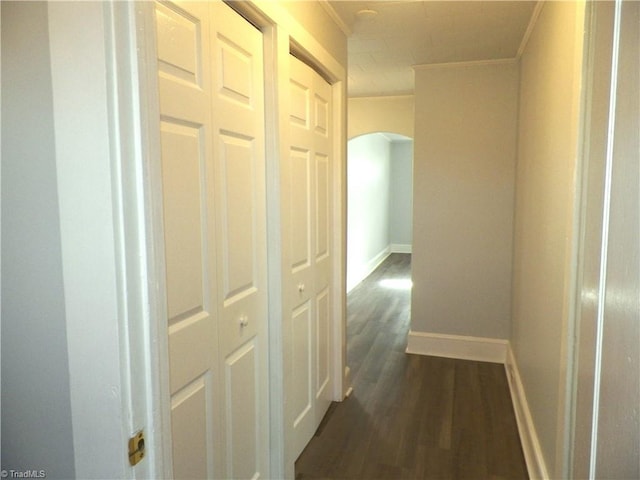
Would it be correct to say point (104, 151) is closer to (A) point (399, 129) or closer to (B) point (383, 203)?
(A) point (399, 129)

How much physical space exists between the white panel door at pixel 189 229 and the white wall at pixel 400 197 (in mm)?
9068

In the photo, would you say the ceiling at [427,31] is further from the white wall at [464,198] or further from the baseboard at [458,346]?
the baseboard at [458,346]

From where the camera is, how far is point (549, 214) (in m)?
2.04

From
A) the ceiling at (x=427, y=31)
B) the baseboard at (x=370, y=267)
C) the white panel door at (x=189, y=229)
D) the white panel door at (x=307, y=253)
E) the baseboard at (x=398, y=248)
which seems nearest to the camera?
the white panel door at (x=189, y=229)

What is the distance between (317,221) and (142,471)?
1822 mm

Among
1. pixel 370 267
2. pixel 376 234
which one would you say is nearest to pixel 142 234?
pixel 370 267

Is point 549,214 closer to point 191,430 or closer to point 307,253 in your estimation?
point 307,253

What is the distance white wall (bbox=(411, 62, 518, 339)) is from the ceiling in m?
0.24

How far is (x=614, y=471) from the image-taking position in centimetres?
59

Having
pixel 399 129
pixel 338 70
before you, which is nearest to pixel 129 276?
pixel 338 70

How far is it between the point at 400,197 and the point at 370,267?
114 inches

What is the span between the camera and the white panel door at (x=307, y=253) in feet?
7.03

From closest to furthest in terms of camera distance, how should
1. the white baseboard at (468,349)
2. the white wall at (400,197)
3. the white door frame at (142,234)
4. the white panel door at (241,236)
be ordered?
the white door frame at (142,234) → the white panel door at (241,236) → the white baseboard at (468,349) → the white wall at (400,197)

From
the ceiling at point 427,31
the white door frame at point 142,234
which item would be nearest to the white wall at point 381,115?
the ceiling at point 427,31
